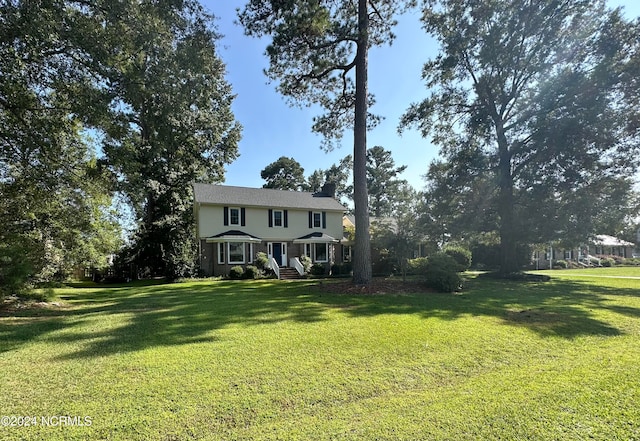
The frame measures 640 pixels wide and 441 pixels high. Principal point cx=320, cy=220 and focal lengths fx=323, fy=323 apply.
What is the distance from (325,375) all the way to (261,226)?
20592mm

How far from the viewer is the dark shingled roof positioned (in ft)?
77.4

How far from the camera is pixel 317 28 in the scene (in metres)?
12.6

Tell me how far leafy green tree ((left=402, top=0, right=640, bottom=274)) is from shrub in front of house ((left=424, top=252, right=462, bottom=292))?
8.26 m

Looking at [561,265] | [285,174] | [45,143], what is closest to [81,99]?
[45,143]

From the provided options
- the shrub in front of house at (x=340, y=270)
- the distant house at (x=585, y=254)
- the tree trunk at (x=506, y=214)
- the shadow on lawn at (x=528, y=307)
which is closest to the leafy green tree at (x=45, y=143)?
the shadow on lawn at (x=528, y=307)

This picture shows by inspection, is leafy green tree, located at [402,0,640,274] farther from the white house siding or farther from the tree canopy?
the tree canopy

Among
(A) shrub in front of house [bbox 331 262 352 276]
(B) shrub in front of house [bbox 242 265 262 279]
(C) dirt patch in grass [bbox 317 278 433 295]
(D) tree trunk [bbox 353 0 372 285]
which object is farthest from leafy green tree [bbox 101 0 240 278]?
(A) shrub in front of house [bbox 331 262 352 276]

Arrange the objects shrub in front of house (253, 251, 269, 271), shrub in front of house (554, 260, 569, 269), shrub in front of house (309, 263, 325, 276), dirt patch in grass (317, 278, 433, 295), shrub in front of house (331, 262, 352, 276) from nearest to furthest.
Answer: dirt patch in grass (317, 278, 433, 295) → shrub in front of house (253, 251, 269, 271) → shrub in front of house (309, 263, 325, 276) → shrub in front of house (331, 262, 352, 276) → shrub in front of house (554, 260, 569, 269)

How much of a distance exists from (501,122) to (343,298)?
53.3ft

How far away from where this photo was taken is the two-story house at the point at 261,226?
22.6 meters

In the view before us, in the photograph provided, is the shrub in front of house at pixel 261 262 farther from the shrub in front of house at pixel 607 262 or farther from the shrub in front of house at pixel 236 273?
the shrub in front of house at pixel 607 262

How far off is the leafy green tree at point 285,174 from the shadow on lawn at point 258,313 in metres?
40.0

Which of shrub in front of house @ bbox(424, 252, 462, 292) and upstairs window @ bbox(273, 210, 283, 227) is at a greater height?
upstairs window @ bbox(273, 210, 283, 227)

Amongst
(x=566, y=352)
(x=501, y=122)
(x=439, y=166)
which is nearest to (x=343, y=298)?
(x=566, y=352)
